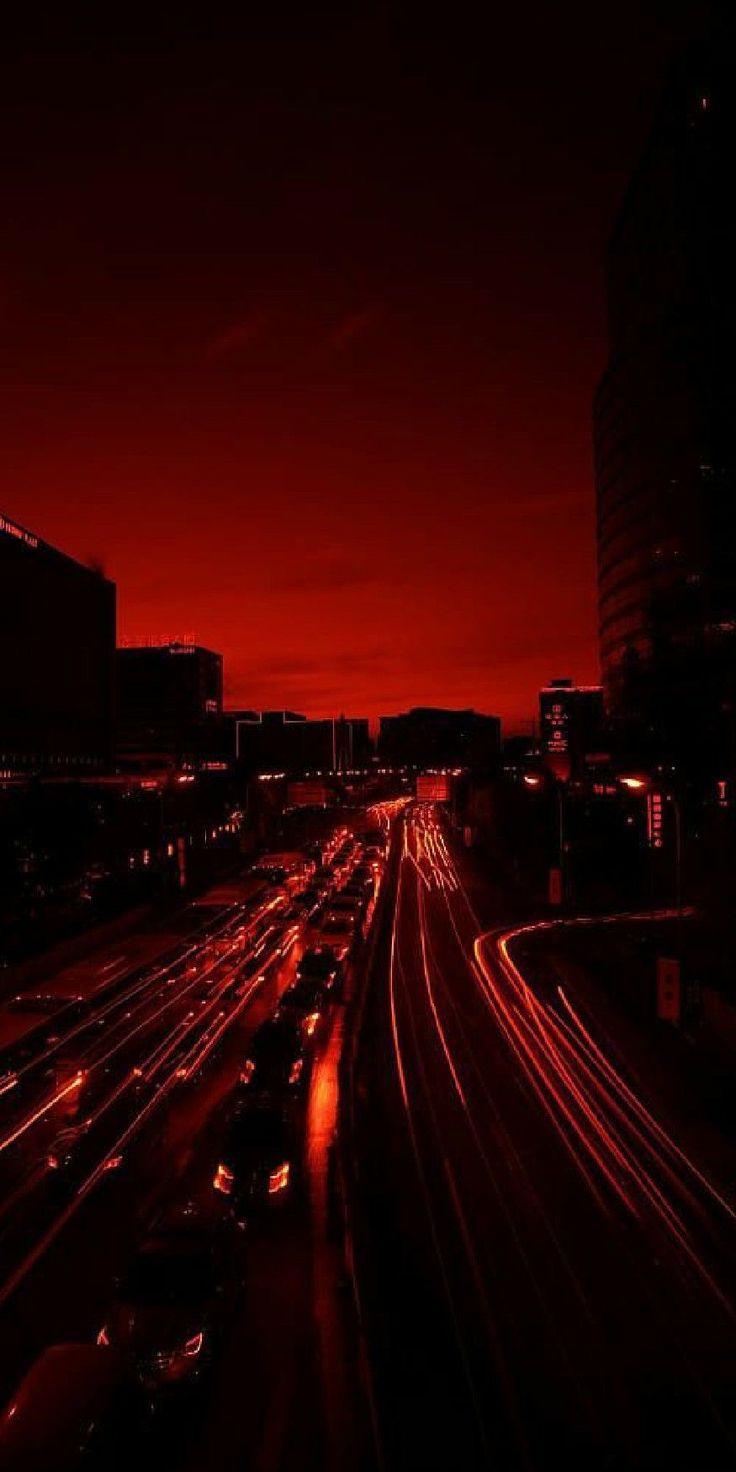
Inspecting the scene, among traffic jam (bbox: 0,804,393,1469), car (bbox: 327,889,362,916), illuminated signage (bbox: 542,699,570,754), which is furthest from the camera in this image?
illuminated signage (bbox: 542,699,570,754)

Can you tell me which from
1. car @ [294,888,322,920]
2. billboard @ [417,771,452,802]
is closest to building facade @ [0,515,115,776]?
car @ [294,888,322,920]

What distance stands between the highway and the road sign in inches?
55.8

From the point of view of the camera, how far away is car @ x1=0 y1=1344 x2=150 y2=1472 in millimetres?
6695

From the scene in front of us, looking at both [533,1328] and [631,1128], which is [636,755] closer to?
[631,1128]

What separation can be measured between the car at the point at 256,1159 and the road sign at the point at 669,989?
9044mm

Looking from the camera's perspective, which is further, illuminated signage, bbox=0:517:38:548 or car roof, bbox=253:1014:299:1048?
illuminated signage, bbox=0:517:38:548

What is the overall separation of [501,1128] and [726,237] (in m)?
54.5

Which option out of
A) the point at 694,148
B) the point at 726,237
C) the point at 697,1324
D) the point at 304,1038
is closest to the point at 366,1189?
the point at 697,1324

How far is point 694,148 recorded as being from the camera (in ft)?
189

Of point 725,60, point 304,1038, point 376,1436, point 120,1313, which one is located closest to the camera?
point 376,1436

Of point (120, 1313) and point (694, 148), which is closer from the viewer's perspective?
point (120, 1313)

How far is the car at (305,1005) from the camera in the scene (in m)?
19.9

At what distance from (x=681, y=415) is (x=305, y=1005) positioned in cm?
4894

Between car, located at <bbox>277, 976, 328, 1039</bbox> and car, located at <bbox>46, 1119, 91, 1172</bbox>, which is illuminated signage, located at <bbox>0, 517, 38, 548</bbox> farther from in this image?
car, located at <bbox>46, 1119, 91, 1172</bbox>
